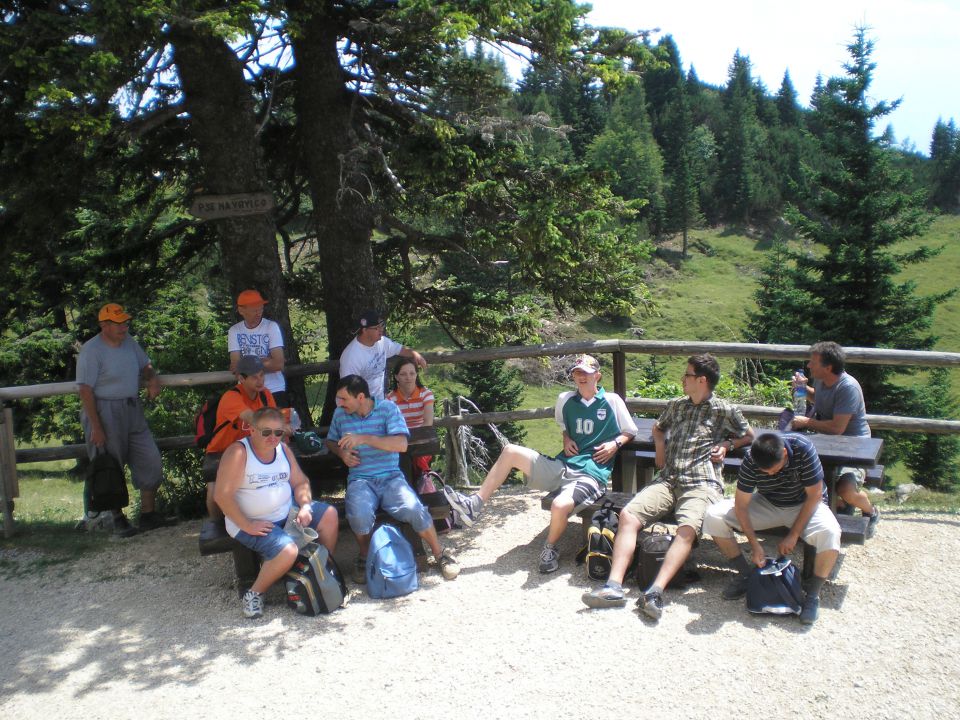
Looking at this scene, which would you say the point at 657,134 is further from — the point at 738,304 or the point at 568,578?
the point at 568,578

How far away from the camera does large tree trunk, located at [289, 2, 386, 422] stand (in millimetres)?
7238

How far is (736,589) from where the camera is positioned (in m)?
4.87

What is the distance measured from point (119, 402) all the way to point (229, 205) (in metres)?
1.76

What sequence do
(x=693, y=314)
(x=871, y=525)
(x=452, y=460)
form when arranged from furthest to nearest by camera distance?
(x=693, y=314) → (x=452, y=460) → (x=871, y=525)

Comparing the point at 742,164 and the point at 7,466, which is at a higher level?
the point at 742,164

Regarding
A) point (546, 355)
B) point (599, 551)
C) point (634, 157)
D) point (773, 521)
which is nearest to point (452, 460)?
point (546, 355)

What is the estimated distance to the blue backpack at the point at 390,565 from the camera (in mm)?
5168

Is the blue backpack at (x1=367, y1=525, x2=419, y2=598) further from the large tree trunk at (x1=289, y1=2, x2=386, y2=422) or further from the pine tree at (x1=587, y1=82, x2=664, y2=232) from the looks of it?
the pine tree at (x1=587, y1=82, x2=664, y2=232)

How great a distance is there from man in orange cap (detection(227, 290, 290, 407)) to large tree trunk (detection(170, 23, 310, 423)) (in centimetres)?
67

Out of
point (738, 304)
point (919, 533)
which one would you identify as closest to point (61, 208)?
point (919, 533)

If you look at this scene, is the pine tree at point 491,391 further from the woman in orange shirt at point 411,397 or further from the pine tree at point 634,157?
the pine tree at point 634,157

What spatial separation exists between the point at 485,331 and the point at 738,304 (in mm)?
52502

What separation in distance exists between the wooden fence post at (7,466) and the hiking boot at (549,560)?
13.2ft

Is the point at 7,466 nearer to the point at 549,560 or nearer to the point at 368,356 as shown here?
the point at 368,356
